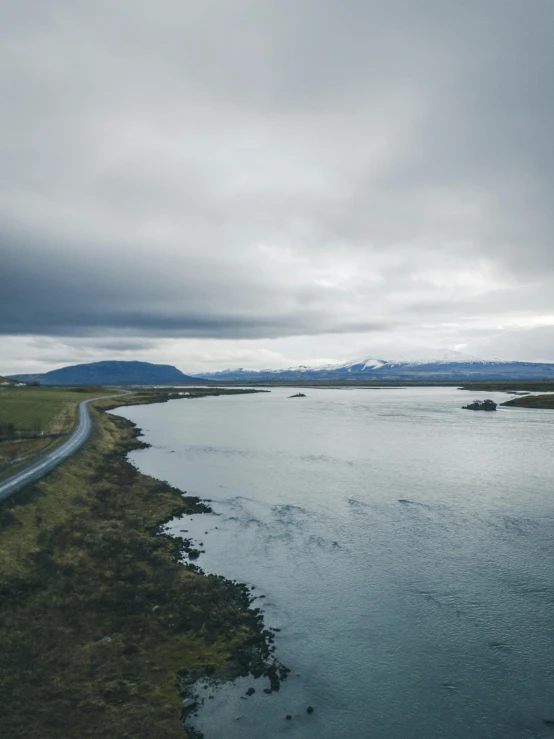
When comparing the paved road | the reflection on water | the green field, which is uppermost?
the green field

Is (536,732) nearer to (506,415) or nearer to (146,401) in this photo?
(506,415)

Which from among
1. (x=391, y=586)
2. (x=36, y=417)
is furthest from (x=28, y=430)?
(x=391, y=586)

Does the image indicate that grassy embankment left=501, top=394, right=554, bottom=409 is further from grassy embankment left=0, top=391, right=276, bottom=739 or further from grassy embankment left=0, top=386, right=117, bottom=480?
grassy embankment left=0, top=391, right=276, bottom=739

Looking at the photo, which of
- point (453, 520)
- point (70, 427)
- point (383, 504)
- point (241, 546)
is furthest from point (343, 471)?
point (70, 427)

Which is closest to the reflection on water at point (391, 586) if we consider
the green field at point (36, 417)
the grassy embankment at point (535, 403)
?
the green field at point (36, 417)

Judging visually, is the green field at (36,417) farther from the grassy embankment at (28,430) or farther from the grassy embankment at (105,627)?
the grassy embankment at (105,627)

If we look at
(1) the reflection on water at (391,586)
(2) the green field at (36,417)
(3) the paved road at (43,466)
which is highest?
(2) the green field at (36,417)

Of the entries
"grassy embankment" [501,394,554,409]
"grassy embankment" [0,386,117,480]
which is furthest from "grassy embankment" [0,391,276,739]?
"grassy embankment" [501,394,554,409]
